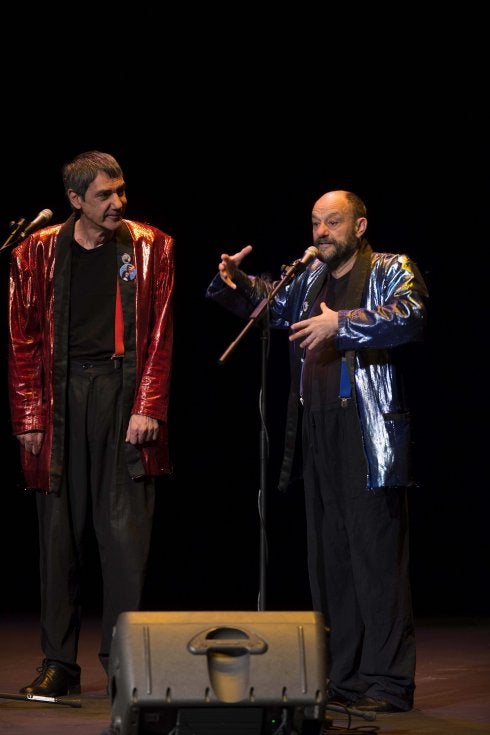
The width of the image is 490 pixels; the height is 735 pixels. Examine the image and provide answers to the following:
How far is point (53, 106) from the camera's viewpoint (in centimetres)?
629

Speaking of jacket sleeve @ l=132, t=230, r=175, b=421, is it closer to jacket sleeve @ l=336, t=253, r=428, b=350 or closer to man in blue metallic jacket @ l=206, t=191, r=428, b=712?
man in blue metallic jacket @ l=206, t=191, r=428, b=712

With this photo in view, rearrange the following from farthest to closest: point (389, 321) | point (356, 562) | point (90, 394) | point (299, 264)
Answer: point (90, 394)
point (356, 562)
point (389, 321)
point (299, 264)

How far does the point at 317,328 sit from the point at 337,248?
37 cm

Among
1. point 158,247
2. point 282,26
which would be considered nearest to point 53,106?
point 282,26

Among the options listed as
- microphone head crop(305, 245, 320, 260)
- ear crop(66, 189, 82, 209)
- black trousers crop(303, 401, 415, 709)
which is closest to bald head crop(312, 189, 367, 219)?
microphone head crop(305, 245, 320, 260)

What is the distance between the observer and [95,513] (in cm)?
421

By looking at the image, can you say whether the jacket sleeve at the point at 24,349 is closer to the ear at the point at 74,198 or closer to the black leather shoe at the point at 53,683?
the ear at the point at 74,198

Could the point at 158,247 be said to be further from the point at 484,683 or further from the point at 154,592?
the point at 154,592

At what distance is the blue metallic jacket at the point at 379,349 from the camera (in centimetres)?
396

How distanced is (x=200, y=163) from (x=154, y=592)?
7.40 ft

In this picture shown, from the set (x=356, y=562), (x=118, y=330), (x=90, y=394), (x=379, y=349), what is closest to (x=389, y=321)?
(x=379, y=349)

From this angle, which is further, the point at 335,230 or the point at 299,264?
the point at 335,230

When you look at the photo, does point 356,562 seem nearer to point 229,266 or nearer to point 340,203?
point 229,266

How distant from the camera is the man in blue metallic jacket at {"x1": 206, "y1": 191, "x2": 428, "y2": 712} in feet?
13.0
